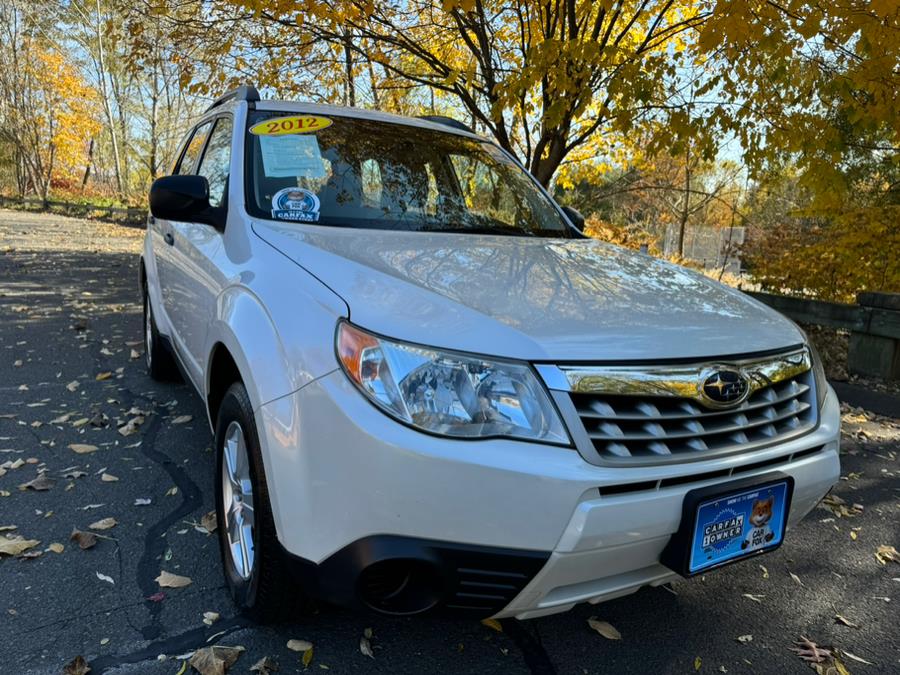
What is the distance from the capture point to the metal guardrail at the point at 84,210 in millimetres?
24500

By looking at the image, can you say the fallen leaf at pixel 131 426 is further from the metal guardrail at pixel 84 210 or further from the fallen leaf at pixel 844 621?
the metal guardrail at pixel 84 210

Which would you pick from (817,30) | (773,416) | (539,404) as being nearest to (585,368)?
(539,404)

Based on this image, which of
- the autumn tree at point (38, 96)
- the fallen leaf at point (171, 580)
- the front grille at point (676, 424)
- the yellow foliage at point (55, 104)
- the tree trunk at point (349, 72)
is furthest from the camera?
the yellow foliage at point (55, 104)

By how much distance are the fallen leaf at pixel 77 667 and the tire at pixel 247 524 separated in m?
0.44

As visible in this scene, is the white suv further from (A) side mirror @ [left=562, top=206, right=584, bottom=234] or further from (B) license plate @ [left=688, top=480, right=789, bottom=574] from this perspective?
(A) side mirror @ [left=562, top=206, right=584, bottom=234]

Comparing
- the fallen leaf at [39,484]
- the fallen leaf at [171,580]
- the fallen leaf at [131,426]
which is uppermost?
the fallen leaf at [131,426]

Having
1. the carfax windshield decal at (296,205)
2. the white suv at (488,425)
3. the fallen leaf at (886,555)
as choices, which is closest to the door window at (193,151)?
the carfax windshield decal at (296,205)

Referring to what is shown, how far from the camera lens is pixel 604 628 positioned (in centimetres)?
222

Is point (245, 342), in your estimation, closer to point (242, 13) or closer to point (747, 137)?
point (747, 137)

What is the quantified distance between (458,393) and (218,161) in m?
2.21

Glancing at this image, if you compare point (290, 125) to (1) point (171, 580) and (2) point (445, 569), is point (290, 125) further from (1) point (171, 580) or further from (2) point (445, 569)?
(2) point (445, 569)

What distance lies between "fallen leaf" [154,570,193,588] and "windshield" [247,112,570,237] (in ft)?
4.51

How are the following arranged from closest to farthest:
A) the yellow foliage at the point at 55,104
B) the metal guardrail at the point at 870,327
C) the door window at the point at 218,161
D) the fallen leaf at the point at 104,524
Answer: the fallen leaf at the point at 104,524 < the door window at the point at 218,161 < the metal guardrail at the point at 870,327 < the yellow foliage at the point at 55,104

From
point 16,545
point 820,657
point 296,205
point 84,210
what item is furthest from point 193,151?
point 84,210
